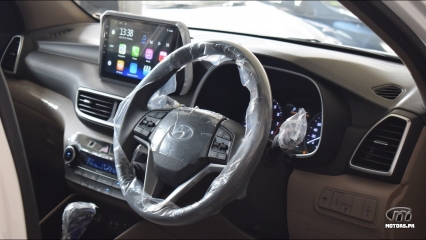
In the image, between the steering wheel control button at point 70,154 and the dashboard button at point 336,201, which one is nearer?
the dashboard button at point 336,201

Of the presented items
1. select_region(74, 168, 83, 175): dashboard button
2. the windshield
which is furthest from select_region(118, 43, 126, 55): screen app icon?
select_region(74, 168, 83, 175): dashboard button

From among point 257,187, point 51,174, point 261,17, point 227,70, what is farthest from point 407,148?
point 51,174

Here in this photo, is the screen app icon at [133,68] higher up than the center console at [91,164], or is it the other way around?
the screen app icon at [133,68]

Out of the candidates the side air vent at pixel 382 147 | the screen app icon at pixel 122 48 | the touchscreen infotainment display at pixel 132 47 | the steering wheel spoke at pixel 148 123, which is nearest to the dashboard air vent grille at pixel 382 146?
the side air vent at pixel 382 147

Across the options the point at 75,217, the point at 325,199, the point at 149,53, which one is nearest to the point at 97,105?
the point at 149,53

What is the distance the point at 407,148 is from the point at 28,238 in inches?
41.4

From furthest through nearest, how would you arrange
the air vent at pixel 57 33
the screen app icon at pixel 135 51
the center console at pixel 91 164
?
the air vent at pixel 57 33, the screen app icon at pixel 135 51, the center console at pixel 91 164

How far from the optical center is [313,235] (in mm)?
1658

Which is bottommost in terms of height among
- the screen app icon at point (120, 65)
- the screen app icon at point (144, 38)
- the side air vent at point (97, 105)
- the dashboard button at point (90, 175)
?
the dashboard button at point (90, 175)

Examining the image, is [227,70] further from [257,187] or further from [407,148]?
[407,148]

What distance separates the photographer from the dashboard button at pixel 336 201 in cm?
152

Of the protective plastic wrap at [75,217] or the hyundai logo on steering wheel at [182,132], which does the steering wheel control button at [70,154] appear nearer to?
the protective plastic wrap at [75,217]

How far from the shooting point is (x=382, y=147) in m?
1.43

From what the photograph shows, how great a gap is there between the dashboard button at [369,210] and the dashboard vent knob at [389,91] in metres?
0.32
